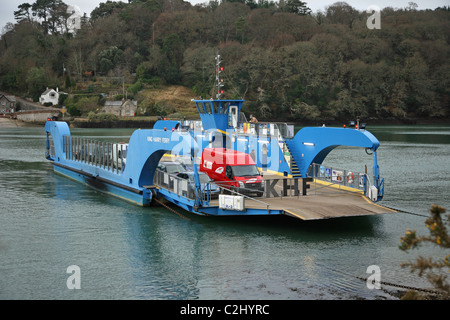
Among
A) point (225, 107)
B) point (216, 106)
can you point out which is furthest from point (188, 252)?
point (225, 107)

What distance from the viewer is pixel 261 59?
11250 cm

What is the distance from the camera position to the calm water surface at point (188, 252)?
1407cm

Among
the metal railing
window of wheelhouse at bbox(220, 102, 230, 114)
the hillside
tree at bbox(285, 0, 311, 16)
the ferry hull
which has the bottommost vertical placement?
the ferry hull

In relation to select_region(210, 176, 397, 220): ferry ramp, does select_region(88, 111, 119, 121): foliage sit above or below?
above

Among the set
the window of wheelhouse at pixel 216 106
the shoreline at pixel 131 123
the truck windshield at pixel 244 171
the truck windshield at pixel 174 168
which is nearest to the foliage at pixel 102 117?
the shoreline at pixel 131 123

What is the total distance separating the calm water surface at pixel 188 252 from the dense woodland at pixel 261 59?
86.6 metres

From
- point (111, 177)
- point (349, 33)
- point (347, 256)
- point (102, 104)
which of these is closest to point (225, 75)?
point (102, 104)

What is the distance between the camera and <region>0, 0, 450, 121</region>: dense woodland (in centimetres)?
11300

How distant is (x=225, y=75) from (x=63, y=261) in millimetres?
98278

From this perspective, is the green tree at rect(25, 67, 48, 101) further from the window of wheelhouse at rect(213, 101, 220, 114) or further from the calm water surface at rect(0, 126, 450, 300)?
the calm water surface at rect(0, 126, 450, 300)

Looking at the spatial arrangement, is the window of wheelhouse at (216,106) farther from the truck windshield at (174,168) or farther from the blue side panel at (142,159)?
the blue side panel at (142,159)

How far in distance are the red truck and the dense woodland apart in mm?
84754

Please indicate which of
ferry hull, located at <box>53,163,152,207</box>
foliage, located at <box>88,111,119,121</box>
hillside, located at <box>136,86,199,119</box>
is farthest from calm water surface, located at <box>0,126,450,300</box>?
hillside, located at <box>136,86,199,119</box>
